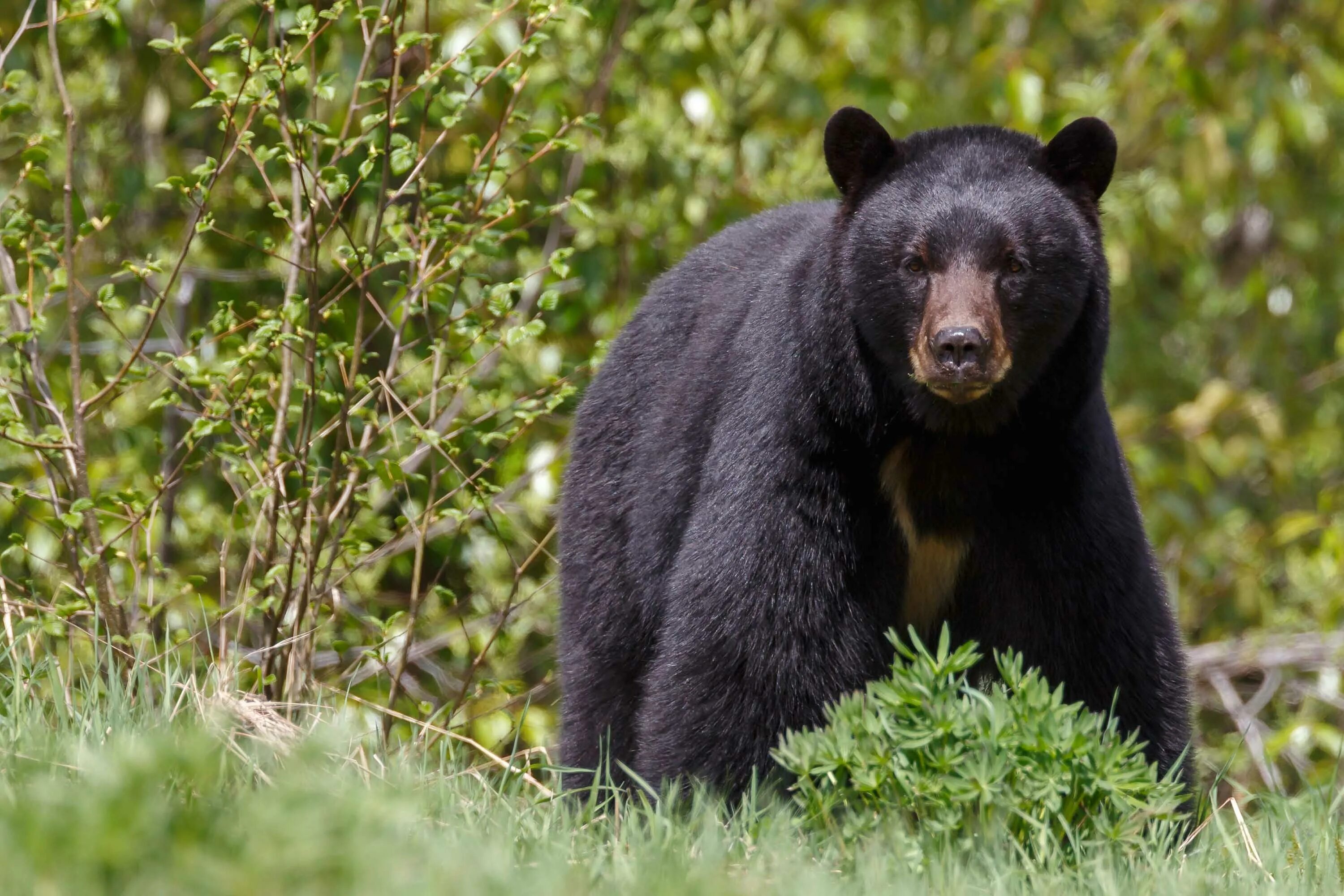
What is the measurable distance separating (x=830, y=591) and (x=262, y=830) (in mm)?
2099

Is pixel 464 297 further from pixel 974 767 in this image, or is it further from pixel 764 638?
pixel 974 767

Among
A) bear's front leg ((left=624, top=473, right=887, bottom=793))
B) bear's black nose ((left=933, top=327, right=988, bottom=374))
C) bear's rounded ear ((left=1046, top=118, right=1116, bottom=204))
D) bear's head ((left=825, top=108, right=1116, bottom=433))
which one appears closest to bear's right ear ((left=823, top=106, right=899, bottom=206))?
bear's head ((left=825, top=108, right=1116, bottom=433))

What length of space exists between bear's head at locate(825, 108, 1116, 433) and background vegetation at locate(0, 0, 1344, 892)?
2.69 feet

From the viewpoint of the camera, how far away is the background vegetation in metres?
4.45

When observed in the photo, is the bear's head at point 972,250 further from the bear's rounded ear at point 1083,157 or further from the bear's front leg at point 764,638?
the bear's front leg at point 764,638

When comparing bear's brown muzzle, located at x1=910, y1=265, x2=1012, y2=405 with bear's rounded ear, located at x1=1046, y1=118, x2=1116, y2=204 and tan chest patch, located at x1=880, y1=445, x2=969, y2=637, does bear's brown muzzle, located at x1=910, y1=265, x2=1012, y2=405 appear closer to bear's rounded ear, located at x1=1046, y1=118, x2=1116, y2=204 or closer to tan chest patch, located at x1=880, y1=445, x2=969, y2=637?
tan chest patch, located at x1=880, y1=445, x2=969, y2=637

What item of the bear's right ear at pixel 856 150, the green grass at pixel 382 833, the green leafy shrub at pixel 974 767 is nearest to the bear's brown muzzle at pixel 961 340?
the bear's right ear at pixel 856 150

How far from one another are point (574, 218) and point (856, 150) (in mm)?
2205

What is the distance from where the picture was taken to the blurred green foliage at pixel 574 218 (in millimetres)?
5316

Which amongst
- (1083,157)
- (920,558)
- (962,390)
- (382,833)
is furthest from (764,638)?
(382,833)

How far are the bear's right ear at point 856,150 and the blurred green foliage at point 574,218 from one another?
2.36ft

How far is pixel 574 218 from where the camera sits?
6398 millimetres

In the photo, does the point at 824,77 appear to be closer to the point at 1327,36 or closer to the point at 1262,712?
the point at 1327,36

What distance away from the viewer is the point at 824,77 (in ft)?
25.7
